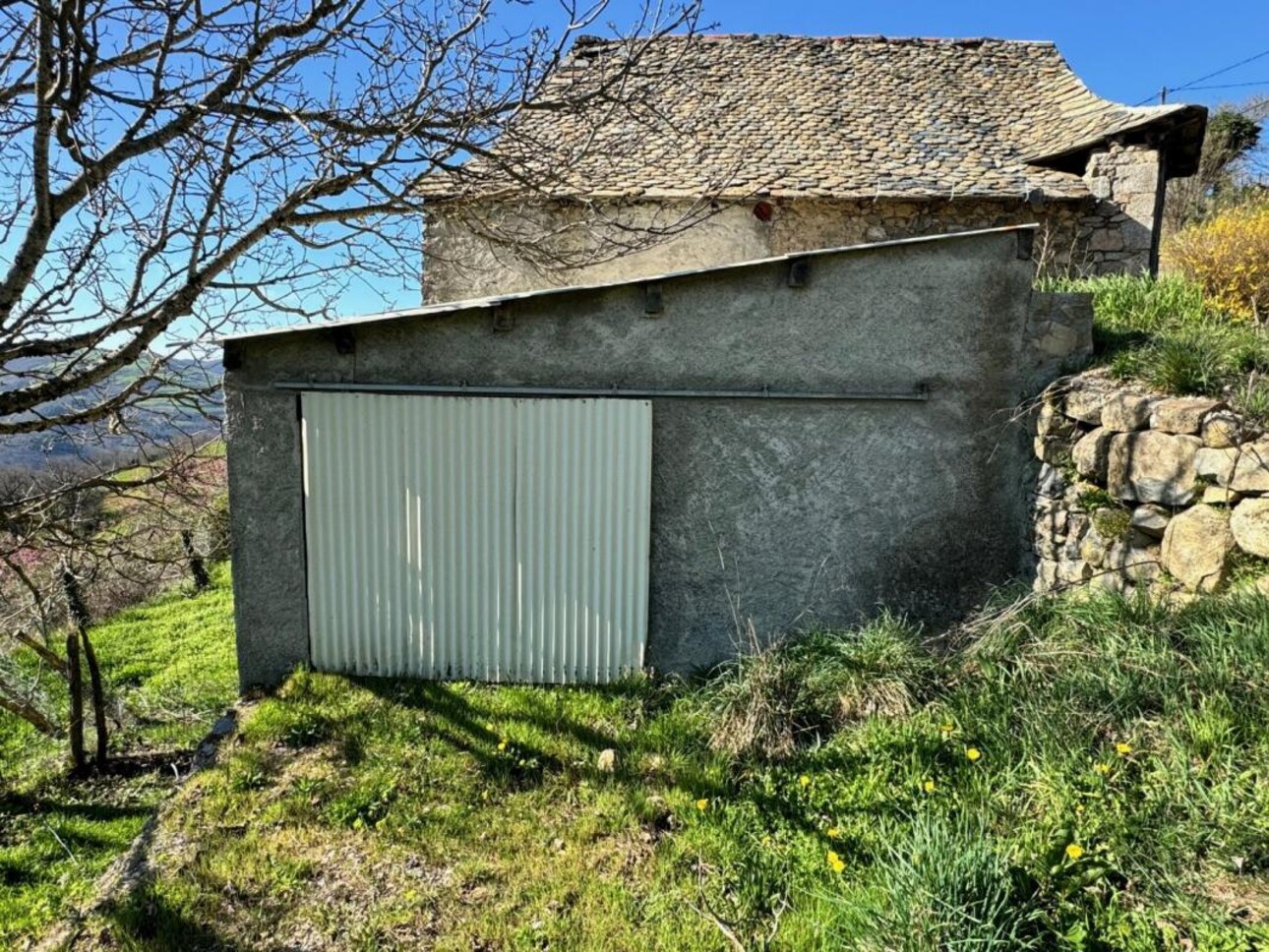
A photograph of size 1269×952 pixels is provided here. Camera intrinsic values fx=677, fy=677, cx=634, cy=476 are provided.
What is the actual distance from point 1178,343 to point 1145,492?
1.25 metres

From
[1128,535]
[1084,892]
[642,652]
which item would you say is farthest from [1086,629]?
[642,652]

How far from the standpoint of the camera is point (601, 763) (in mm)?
4328

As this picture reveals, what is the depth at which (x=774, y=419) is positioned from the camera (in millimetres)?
5270

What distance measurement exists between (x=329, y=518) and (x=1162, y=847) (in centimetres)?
523

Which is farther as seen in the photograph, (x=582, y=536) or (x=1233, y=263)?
(x=1233, y=263)

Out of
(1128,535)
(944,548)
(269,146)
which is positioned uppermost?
(269,146)

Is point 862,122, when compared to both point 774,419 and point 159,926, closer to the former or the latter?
point 774,419

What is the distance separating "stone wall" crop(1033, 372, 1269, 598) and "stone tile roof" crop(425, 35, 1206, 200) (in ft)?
14.9

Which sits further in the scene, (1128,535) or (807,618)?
(807,618)

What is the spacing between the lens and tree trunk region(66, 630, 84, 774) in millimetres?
5727

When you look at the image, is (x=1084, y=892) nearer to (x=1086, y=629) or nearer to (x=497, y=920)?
(x=1086, y=629)

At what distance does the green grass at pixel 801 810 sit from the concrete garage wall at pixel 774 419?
0.75m

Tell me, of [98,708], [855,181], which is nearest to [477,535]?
[98,708]

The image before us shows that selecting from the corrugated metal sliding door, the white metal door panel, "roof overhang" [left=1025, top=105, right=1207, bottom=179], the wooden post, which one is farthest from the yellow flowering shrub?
the wooden post
